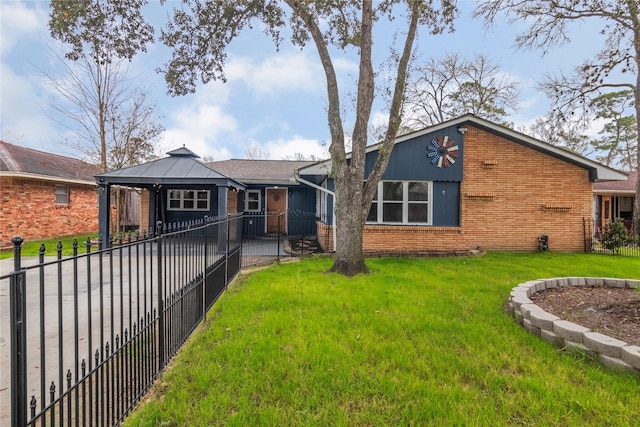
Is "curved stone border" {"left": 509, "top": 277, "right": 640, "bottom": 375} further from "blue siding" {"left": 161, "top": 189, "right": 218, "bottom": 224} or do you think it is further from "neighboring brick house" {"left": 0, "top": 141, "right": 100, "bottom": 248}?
"blue siding" {"left": 161, "top": 189, "right": 218, "bottom": 224}

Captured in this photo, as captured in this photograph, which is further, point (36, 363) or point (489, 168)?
point (489, 168)

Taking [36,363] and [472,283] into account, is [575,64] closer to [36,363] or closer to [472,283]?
[472,283]

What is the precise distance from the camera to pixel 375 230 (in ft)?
35.0

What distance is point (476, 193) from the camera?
1078cm

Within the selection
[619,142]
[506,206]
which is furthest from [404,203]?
[619,142]

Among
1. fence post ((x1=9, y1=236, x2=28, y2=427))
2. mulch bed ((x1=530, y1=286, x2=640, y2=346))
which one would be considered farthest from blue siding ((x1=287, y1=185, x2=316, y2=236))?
fence post ((x1=9, y1=236, x2=28, y2=427))

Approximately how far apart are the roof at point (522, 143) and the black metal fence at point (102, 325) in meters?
6.46

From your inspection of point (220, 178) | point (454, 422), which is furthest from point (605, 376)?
point (220, 178)

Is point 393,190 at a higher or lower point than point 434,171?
lower

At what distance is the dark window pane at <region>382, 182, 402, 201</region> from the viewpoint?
35.7 feet

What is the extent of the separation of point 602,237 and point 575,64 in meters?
5.86

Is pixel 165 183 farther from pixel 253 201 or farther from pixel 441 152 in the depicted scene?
pixel 441 152

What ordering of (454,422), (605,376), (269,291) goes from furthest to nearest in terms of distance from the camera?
(269,291) < (605,376) < (454,422)

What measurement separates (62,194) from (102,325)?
17.0 m
